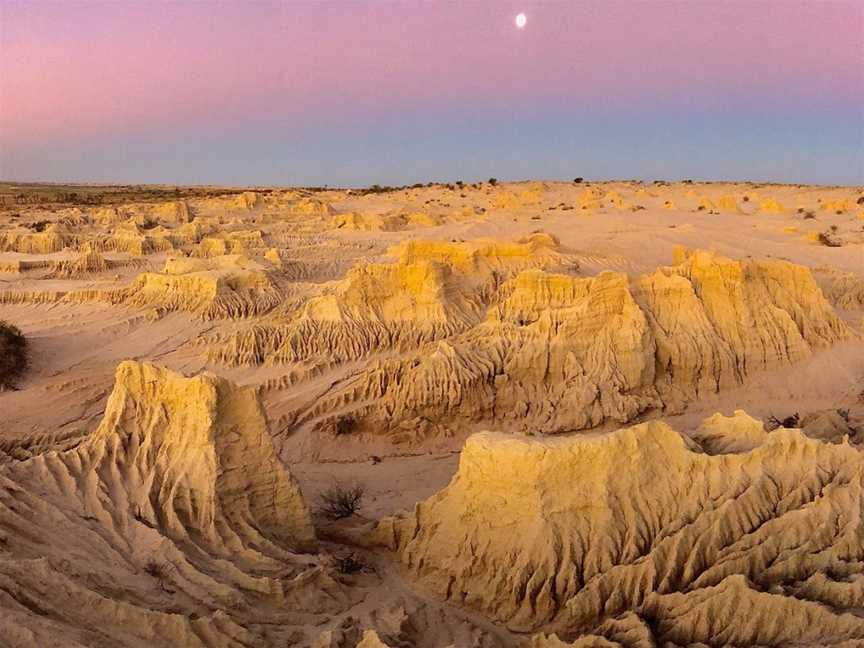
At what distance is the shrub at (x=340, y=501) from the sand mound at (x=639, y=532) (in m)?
1.54

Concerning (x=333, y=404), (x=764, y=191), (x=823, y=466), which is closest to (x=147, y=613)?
(x=823, y=466)

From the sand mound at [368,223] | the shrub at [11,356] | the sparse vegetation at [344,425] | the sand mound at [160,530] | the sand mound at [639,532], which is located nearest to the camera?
the sand mound at [160,530]

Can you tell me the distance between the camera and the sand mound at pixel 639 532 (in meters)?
6.27

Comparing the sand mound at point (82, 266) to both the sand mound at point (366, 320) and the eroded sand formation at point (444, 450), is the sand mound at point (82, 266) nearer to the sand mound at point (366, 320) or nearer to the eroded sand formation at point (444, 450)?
the eroded sand formation at point (444, 450)

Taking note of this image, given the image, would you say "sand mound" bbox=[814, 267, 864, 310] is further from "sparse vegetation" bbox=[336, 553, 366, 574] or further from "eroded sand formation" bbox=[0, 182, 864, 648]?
"sparse vegetation" bbox=[336, 553, 366, 574]

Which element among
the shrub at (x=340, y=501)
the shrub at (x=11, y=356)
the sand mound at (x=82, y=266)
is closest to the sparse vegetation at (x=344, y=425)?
the shrub at (x=340, y=501)

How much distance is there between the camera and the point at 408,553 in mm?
8164

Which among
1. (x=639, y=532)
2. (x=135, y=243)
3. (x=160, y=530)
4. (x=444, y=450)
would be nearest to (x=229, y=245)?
(x=135, y=243)

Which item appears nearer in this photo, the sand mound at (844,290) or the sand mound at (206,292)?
the sand mound at (844,290)

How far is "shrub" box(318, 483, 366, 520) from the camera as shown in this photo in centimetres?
964

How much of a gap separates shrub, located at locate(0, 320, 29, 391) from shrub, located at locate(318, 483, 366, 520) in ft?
34.3

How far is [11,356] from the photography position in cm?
1786

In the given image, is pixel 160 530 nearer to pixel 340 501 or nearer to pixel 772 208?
pixel 340 501

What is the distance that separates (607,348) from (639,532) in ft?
24.2
